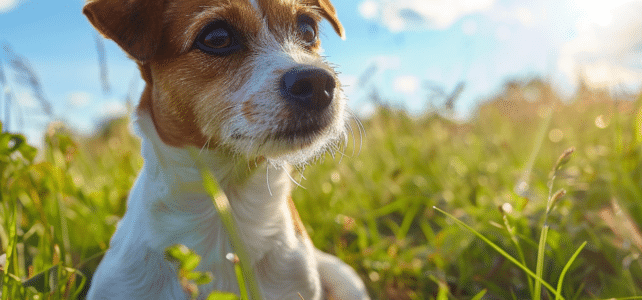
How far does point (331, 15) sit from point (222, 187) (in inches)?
52.7

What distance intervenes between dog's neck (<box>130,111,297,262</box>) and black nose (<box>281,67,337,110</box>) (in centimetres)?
44

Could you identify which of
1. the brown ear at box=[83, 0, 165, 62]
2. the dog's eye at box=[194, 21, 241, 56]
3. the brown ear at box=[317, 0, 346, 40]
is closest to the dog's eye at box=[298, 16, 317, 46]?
the brown ear at box=[317, 0, 346, 40]

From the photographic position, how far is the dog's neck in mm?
2029

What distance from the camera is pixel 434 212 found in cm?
389

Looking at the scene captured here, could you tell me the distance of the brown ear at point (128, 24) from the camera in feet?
6.66

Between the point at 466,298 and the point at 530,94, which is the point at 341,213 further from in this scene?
the point at 530,94

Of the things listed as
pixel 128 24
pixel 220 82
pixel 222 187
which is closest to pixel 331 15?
pixel 220 82

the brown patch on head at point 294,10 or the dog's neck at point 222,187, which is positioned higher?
the brown patch on head at point 294,10

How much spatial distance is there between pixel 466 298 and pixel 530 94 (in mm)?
7076

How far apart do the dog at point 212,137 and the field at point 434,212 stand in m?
0.40

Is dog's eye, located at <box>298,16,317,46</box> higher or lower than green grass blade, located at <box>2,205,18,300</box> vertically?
higher

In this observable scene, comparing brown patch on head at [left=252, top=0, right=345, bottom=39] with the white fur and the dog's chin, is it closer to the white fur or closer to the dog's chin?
the dog's chin

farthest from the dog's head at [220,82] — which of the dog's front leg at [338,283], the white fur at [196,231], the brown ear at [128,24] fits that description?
the dog's front leg at [338,283]

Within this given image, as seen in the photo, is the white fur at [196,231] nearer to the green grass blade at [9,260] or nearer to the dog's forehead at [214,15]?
the green grass blade at [9,260]
